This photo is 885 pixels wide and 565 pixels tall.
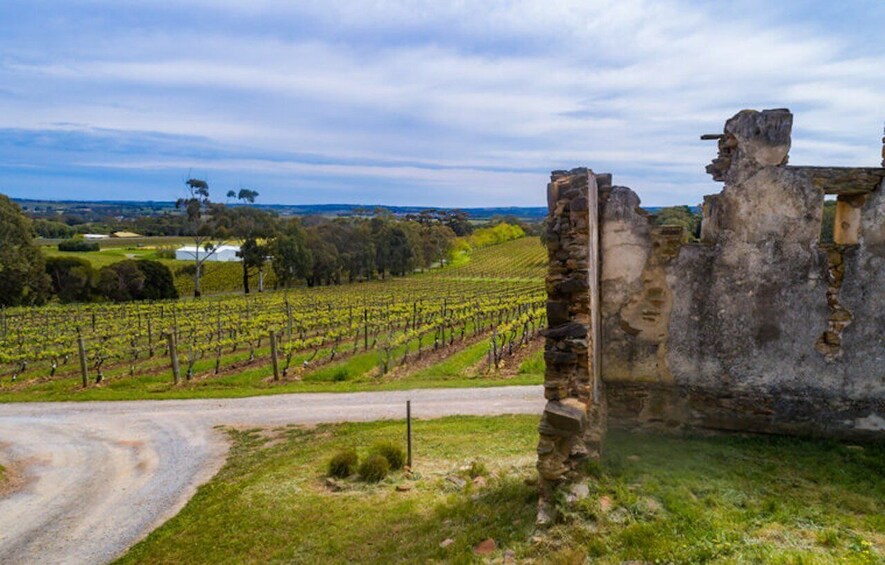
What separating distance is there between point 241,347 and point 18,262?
1196 inches

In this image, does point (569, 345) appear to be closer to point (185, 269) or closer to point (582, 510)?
point (582, 510)

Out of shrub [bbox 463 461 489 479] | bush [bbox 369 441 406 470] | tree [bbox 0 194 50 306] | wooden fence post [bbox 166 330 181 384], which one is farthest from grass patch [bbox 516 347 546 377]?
tree [bbox 0 194 50 306]

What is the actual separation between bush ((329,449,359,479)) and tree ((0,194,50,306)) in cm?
4881

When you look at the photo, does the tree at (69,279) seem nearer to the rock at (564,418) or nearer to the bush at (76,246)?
the bush at (76,246)

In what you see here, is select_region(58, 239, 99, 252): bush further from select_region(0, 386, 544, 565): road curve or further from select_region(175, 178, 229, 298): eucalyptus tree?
select_region(0, 386, 544, 565): road curve

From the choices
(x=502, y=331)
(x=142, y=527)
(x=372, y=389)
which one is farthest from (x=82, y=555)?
(x=502, y=331)

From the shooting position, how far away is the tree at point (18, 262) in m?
49.4

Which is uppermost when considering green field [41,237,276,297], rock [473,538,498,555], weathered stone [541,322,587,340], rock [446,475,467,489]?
weathered stone [541,322,587,340]

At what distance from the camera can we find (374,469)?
1195 cm

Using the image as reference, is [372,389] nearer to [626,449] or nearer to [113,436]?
[113,436]

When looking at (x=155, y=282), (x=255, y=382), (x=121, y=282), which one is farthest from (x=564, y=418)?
(x=155, y=282)

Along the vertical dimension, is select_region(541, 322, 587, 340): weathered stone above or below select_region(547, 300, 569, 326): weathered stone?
below

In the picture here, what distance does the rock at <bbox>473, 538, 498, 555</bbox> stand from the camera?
770 cm

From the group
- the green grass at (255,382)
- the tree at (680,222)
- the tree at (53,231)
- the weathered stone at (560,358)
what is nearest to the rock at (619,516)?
the weathered stone at (560,358)
